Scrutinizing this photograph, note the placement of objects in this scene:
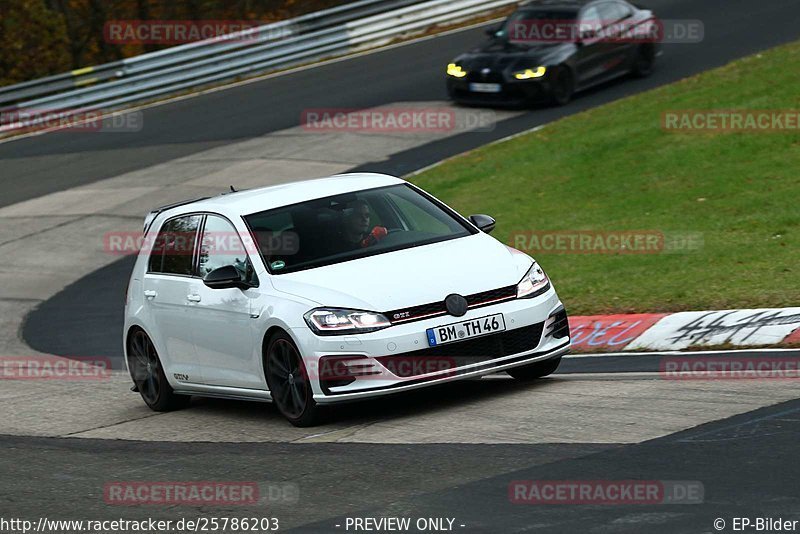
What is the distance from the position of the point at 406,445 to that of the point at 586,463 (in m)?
1.37

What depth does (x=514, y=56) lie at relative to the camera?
83.0 feet

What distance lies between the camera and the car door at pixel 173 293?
10195mm

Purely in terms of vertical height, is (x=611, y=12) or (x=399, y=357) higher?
(x=399, y=357)

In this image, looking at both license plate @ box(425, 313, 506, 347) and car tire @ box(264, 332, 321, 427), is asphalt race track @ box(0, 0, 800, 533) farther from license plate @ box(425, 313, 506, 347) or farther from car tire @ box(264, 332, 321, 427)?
license plate @ box(425, 313, 506, 347)

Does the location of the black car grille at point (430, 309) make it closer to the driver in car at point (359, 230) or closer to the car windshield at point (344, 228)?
the car windshield at point (344, 228)

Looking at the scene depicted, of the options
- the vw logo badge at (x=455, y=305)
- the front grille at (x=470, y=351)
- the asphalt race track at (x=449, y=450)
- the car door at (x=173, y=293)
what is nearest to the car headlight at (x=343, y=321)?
the front grille at (x=470, y=351)

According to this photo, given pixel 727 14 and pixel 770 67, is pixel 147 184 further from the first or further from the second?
pixel 727 14

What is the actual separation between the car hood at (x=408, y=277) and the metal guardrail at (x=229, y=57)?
72.4 feet

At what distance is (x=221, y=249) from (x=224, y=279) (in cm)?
62

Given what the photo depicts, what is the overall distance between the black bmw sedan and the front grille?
1645cm

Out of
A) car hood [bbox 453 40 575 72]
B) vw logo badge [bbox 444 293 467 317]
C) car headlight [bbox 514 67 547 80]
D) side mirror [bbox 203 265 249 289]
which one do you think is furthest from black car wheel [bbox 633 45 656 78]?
vw logo badge [bbox 444 293 467 317]

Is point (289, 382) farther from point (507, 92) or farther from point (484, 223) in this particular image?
point (507, 92)

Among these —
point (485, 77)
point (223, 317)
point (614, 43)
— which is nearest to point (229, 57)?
point (485, 77)

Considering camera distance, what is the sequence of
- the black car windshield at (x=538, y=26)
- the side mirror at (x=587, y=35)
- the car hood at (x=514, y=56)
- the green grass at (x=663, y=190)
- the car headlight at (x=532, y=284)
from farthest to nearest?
→ the black car windshield at (x=538, y=26), the side mirror at (x=587, y=35), the car hood at (x=514, y=56), the green grass at (x=663, y=190), the car headlight at (x=532, y=284)
